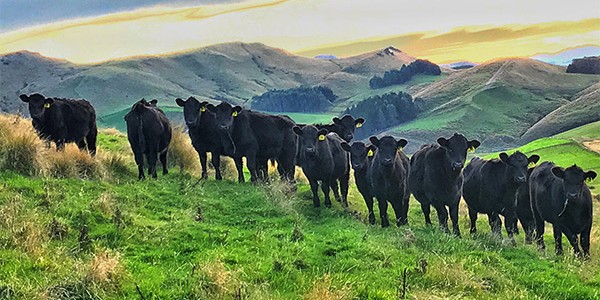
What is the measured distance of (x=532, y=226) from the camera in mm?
15867

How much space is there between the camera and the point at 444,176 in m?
14.1

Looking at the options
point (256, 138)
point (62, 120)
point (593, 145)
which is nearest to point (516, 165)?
point (256, 138)

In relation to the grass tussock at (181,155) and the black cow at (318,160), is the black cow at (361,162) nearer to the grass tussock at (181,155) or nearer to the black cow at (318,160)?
the black cow at (318,160)

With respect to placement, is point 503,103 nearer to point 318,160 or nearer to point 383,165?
point 318,160

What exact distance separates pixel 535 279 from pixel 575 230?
4.79 metres

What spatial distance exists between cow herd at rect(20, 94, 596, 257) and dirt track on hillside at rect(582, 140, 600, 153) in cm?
4443

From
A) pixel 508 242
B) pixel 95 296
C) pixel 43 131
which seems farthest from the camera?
pixel 43 131

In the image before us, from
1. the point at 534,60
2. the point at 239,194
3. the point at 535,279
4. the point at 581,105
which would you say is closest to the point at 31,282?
the point at 535,279

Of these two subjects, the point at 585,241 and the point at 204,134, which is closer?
the point at 585,241

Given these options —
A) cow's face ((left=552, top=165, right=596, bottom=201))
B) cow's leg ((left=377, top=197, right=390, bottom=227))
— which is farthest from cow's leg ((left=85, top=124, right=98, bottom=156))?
cow's face ((left=552, top=165, right=596, bottom=201))

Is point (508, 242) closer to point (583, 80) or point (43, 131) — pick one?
point (43, 131)

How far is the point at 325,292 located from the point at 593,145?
201 feet

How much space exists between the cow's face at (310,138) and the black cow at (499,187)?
4.45 metres

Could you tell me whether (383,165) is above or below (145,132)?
below
